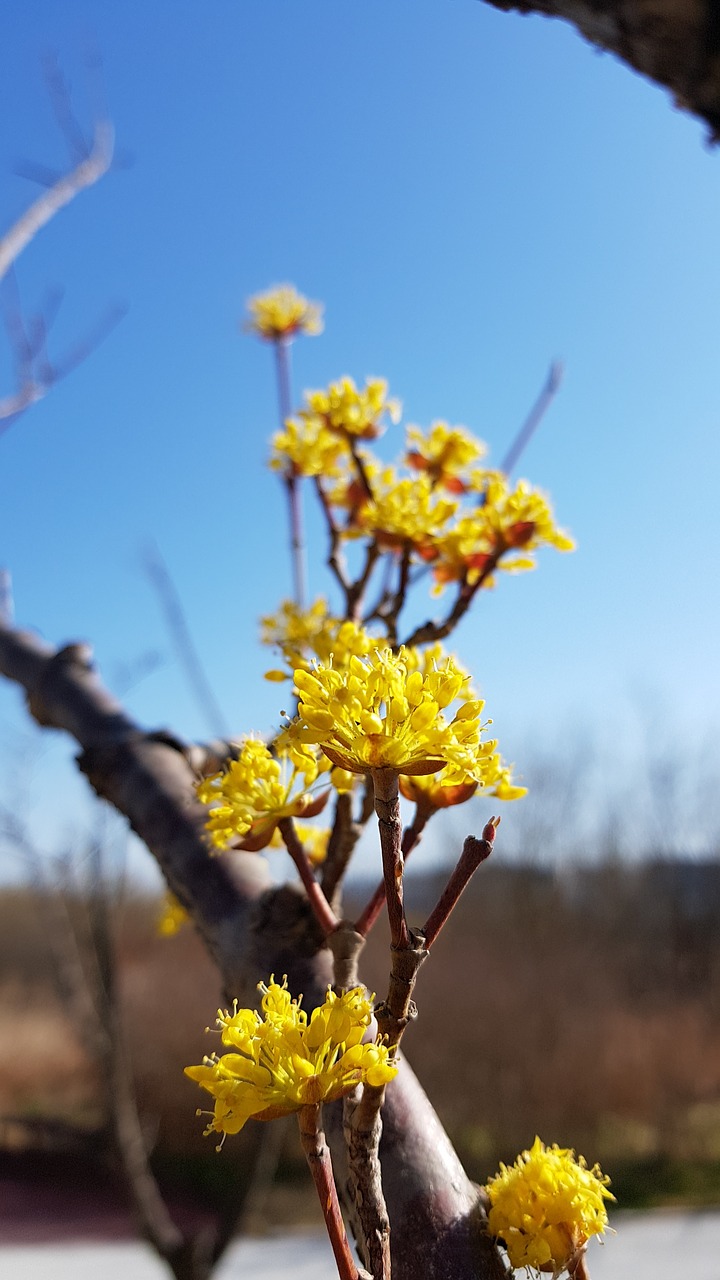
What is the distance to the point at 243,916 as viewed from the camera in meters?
0.50

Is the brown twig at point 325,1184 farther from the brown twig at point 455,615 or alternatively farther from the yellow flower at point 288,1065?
the brown twig at point 455,615

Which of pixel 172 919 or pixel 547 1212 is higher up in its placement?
pixel 172 919

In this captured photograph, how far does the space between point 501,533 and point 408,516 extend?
7cm

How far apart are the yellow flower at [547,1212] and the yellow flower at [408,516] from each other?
0.37 m

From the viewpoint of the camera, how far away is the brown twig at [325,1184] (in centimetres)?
29

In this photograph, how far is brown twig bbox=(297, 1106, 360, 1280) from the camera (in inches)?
11.2

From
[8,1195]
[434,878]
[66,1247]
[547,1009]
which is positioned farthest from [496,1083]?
[8,1195]

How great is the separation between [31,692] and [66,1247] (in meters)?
6.18

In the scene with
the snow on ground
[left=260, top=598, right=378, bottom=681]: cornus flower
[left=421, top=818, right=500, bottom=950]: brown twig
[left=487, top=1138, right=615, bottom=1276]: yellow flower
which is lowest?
the snow on ground

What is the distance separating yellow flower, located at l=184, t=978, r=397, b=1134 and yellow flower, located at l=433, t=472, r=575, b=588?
340mm

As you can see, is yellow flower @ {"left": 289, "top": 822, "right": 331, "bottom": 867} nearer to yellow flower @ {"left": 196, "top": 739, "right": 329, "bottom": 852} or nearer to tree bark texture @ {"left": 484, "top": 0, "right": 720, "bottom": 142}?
yellow flower @ {"left": 196, "top": 739, "right": 329, "bottom": 852}

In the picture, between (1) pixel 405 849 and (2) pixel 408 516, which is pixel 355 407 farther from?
(1) pixel 405 849

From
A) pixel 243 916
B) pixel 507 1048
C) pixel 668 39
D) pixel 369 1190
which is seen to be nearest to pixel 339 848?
pixel 243 916

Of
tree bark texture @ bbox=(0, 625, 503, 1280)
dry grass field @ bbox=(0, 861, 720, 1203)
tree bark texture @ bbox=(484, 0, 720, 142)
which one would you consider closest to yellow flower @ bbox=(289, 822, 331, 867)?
tree bark texture @ bbox=(0, 625, 503, 1280)
